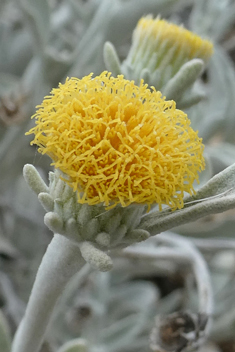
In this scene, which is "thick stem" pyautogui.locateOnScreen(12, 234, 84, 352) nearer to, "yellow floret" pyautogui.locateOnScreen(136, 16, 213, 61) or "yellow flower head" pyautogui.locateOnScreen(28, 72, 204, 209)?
"yellow flower head" pyautogui.locateOnScreen(28, 72, 204, 209)

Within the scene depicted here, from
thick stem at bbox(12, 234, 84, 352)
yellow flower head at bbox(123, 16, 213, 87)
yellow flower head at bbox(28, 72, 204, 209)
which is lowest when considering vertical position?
thick stem at bbox(12, 234, 84, 352)

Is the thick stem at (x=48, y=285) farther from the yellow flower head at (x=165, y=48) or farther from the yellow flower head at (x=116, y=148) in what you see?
the yellow flower head at (x=165, y=48)

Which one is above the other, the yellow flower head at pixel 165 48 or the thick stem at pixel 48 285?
the yellow flower head at pixel 165 48

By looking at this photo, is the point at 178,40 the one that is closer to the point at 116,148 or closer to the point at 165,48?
the point at 165,48

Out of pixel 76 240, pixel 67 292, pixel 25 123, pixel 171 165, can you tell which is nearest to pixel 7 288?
pixel 67 292

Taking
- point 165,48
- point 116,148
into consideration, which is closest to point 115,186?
point 116,148

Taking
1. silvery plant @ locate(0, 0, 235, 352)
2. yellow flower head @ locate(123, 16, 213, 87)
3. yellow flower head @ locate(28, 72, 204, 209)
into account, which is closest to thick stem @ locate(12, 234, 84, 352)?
silvery plant @ locate(0, 0, 235, 352)

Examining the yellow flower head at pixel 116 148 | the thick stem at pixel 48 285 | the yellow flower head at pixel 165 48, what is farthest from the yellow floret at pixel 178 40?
the thick stem at pixel 48 285

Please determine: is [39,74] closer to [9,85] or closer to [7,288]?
[9,85]
